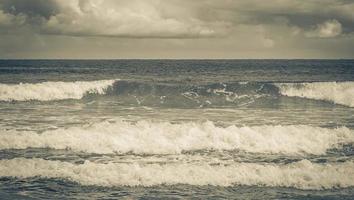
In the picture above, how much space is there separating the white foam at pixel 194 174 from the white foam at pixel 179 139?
9.35ft

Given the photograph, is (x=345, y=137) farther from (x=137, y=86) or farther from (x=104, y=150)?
(x=137, y=86)

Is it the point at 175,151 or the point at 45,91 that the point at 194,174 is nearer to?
the point at 175,151

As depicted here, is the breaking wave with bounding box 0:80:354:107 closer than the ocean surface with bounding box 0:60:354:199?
No

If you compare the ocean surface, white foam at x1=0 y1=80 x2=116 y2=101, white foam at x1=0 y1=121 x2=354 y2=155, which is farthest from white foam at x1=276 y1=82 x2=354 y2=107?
white foam at x1=0 y1=80 x2=116 y2=101

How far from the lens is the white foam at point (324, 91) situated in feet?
101

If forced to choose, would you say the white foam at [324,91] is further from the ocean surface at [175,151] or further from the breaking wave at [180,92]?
the ocean surface at [175,151]

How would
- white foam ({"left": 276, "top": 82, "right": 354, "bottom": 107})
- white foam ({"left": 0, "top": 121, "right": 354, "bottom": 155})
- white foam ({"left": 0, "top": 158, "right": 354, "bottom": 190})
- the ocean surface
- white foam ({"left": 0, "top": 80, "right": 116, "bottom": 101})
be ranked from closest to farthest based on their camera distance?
the ocean surface < white foam ({"left": 0, "top": 158, "right": 354, "bottom": 190}) < white foam ({"left": 0, "top": 121, "right": 354, "bottom": 155}) < white foam ({"left": 276, "top": 82, "right": 354, "bottom": 107}) < white foam ({"left": 0, "top": 80, "right": 116, "bottom": 101})

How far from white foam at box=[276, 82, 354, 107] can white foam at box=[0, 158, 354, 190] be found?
19697mm

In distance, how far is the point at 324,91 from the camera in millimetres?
34656

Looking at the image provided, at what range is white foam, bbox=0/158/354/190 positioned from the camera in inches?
424

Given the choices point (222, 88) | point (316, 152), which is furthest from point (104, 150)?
point (222, 88)

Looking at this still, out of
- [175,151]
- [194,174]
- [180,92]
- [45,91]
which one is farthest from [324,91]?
[194,174]

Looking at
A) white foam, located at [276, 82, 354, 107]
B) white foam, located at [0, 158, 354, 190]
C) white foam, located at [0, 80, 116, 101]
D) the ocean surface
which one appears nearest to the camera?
the ocean surface

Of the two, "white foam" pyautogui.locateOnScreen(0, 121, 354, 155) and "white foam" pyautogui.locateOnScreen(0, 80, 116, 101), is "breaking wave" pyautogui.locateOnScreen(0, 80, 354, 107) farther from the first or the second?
"white foam" pyautogui.locateOnScreen(0, 121, 354, 155)
